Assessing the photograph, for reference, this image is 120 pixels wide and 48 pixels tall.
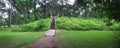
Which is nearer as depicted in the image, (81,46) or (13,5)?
(81,46)

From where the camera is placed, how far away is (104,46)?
12.6 m

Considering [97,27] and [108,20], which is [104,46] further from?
[97,27]

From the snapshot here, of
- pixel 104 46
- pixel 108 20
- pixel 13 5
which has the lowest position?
pixel 104 46

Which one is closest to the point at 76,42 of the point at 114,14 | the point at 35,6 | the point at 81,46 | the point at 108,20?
the point at 81,46

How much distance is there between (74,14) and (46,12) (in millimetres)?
6011

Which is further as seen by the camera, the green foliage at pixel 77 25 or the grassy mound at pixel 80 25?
the green foliage at pixel 77 25

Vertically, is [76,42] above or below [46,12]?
below

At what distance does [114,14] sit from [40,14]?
33087 mm

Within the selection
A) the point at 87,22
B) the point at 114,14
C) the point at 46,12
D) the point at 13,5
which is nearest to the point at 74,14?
the point at 46,12

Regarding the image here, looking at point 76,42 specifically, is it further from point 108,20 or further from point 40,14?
point 40,14

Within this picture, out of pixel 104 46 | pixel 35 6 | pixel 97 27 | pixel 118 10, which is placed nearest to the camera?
pixel 118 10

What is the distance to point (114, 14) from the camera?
9.96m

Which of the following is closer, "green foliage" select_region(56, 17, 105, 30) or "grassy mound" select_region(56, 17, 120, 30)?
"grassy mound" select_region(56, 17, 120, 30)

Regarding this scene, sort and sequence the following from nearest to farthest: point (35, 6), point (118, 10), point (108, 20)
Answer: point (118, 10), point (108, 20), point (35, 6)
